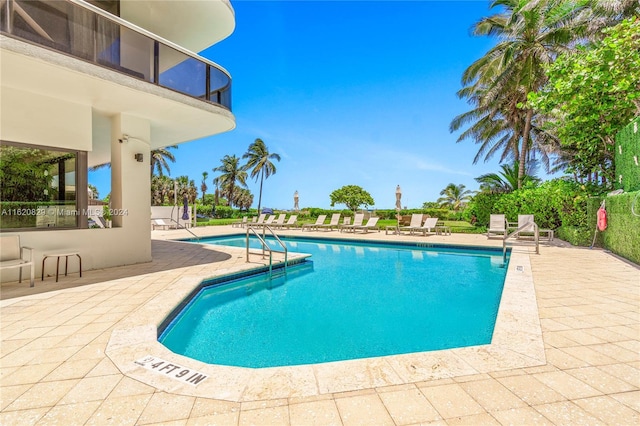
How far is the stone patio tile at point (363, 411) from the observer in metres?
2.06

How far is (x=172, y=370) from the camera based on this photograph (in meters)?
2.76

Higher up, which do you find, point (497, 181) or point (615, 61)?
point (615, 61)

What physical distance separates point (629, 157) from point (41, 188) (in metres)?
15.2

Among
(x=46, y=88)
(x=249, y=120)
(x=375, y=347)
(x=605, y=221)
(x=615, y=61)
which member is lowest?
(x=375, y=347)

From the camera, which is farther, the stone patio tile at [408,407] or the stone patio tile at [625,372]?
the stone patio tile at [625,372]

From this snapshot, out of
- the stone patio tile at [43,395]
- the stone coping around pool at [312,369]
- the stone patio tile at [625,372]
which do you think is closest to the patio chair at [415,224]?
the stone coping around pool at [312,369]

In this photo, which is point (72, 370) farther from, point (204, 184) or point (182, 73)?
point (204, 184)

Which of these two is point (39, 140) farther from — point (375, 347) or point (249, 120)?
point (249, 120)

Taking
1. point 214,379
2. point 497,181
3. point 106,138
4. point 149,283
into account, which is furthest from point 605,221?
point 106,138

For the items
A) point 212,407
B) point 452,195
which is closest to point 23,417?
point 212,407

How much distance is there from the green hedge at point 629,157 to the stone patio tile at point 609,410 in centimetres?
867

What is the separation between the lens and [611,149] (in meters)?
11.2

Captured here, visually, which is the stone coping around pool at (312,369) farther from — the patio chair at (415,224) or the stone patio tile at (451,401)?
the patio chair at (415,224)

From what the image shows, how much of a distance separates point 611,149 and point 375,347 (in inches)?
509
